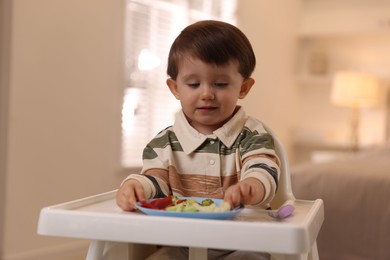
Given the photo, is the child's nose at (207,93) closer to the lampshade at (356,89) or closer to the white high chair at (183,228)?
the white high chair at (183,228)

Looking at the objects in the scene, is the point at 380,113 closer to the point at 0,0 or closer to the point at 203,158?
the point at 0,0

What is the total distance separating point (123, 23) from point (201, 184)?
2216 mm

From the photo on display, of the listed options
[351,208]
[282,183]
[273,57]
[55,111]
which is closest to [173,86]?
[282,183]

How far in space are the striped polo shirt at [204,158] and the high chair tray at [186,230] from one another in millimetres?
178

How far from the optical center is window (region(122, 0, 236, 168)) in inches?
133

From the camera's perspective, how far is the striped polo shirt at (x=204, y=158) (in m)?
1.20

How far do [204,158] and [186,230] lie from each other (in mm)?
316

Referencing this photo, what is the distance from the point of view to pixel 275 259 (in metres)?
1.14

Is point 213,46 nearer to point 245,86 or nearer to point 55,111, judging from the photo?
point 245,86

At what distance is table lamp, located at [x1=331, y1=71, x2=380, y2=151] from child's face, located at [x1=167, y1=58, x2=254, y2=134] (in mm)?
3321

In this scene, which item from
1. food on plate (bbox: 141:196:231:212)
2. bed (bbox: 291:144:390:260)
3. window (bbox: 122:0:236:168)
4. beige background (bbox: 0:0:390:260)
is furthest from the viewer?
window (bbox: 122:0:236:168)

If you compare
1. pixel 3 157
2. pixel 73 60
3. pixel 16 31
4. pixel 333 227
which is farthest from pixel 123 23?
pixel 333 227

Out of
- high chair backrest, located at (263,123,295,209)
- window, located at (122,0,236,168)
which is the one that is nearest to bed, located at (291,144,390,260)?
high chair backrest, located at (263,123,295,209)

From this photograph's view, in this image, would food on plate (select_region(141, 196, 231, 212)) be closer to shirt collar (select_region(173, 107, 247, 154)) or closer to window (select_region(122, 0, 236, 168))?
shirt collar (select_region(173, 107, 247, 154))
